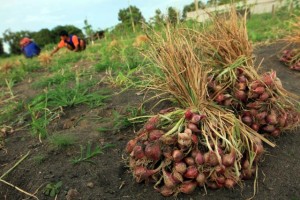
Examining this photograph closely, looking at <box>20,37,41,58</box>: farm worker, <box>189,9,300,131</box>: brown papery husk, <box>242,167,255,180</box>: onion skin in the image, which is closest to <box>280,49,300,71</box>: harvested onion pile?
<box>189,9,300,131</box>: brown papery husk

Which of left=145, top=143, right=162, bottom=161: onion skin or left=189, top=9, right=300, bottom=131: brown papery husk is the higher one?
left=189, top=9, right=300, bottom=131: brown papery husk

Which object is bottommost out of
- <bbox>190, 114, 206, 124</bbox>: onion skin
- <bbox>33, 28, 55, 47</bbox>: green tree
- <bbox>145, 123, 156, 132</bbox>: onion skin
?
<bbox>33, 28, 55, 47</bbox>: green tree

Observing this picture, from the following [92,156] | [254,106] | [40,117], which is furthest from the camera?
[40,117]

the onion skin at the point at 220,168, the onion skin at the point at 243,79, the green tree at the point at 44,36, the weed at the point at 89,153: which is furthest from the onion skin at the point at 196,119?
the green tree at the point at 44,36

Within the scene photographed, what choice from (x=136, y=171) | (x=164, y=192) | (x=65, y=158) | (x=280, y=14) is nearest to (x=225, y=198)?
(x=164, y=192)

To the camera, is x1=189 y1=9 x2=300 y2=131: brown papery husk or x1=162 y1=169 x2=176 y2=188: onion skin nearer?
x1=162 y1=169 x2=176 y2=188: onion skin

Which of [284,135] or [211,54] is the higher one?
[211,54]

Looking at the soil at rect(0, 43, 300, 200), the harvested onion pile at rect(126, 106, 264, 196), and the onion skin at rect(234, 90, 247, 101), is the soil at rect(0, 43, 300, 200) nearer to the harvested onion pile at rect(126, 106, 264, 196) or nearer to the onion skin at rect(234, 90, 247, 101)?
the harvested onion pile at rect(126, 106, 264, 196)

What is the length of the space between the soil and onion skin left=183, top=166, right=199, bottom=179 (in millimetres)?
139

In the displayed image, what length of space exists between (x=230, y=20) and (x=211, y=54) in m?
0.25

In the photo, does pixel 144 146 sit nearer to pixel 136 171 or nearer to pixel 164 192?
pixel 136 171

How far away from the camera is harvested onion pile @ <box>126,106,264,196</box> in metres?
1.63

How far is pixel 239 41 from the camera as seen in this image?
6.98 feet

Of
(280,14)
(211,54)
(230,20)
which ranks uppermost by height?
(230,20)
